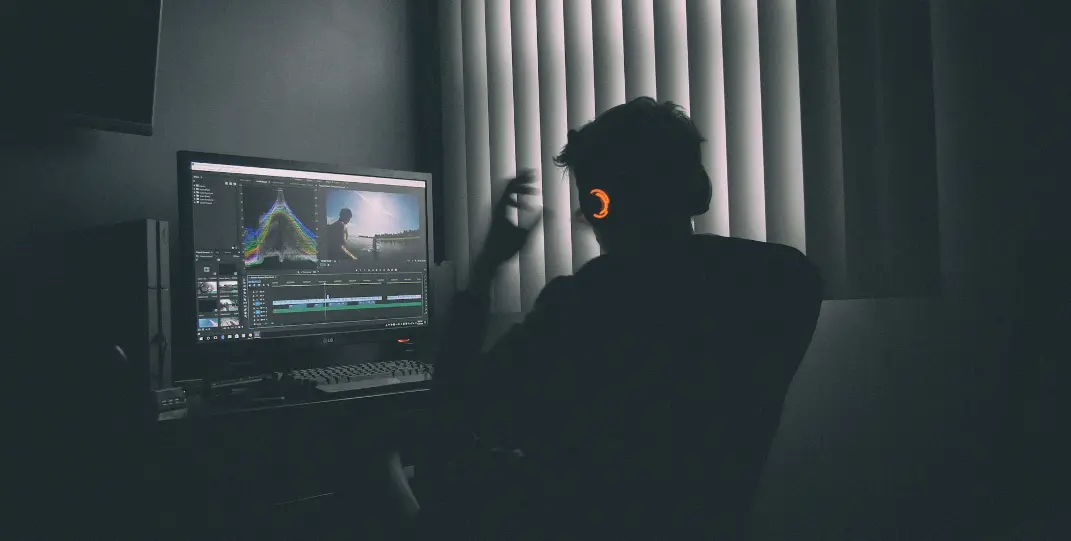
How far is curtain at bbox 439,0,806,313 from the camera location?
176 centimetres

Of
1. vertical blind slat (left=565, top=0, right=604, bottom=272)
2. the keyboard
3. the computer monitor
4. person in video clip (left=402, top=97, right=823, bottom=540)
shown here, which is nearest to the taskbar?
the computer monitor

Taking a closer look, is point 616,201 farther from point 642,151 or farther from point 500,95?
point 500,95

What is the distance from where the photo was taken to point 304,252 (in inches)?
69.6

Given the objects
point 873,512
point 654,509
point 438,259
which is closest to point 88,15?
point 438,259

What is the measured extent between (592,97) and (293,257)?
3.30 feet

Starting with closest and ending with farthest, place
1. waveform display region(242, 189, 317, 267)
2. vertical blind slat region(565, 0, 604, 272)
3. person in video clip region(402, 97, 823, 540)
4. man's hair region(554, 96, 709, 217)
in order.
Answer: person in video clip region(402, 97, 823, 540) → man's hair region(554, 96, 709, 217) → waveform display region(242, 189, 317, 267) → vertical blind slat region(565, 0, 604, 272)

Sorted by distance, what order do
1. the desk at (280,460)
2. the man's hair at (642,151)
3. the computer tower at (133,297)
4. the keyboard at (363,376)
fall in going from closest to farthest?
the man's hair at (642,151) < the desk at (280,460) < the computer tower at (133,297) < the keyboard at (363,376)

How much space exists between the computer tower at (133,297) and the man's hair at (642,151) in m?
0.94

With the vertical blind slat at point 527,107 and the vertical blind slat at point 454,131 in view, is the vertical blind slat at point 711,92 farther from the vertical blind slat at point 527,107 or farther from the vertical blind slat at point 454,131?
the vertical blind slat at point 454,131

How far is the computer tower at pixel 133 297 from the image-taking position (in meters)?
1.39

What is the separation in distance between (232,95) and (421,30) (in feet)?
2.61

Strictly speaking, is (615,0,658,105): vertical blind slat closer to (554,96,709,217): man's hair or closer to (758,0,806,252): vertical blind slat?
(758,0,806,252): vertical blind slat

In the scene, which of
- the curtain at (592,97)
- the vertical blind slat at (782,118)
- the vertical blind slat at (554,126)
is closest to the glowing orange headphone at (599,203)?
the curtain at (592,97)

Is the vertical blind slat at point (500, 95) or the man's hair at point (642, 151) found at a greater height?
the vertical blind slat at point (500, 95)
